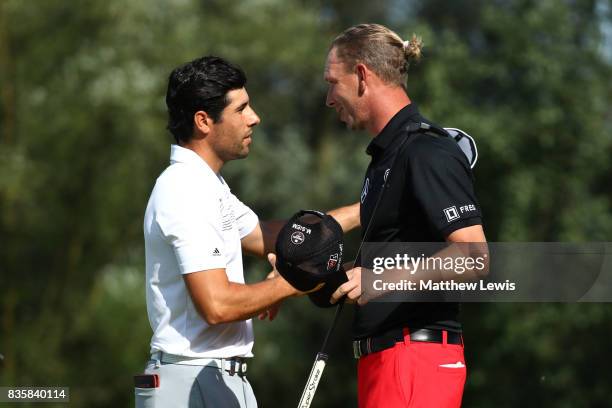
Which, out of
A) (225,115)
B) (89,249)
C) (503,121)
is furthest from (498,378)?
(225,115)

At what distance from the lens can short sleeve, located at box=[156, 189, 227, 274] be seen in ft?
14.5

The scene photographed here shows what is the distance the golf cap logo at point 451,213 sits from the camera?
13.8 ft

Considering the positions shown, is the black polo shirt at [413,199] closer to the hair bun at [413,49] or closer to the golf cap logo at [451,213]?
the golf cap logo at [451,213]

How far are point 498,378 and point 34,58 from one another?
9221 mm

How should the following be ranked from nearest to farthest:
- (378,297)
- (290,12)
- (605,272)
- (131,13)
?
1. (378,297)
2. (605,272)
3. (131,13)
4. (290,12)

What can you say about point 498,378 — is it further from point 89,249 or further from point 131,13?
point 131,13

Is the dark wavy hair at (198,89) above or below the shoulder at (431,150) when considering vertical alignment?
above

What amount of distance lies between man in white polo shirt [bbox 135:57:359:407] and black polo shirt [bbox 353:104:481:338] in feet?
1.43

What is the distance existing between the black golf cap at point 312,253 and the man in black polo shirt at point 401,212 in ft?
0.31

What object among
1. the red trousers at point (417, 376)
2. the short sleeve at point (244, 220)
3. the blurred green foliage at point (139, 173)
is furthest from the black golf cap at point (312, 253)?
the blurred green foliage at point (139, 173)

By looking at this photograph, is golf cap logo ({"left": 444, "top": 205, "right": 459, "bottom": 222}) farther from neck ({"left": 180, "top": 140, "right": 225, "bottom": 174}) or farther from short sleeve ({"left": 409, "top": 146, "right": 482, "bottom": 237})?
neck ({"left": 180, "top": 140, "right": 225, "bottom": 174})

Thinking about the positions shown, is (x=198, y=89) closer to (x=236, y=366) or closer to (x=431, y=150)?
(x=431, y=150)

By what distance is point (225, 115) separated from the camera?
16.0 feet

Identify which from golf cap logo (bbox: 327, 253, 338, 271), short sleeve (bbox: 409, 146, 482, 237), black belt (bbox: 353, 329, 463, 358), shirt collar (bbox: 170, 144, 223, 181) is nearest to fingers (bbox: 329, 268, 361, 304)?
golf cap logo (bbox: 327, 253, 338, 271)
